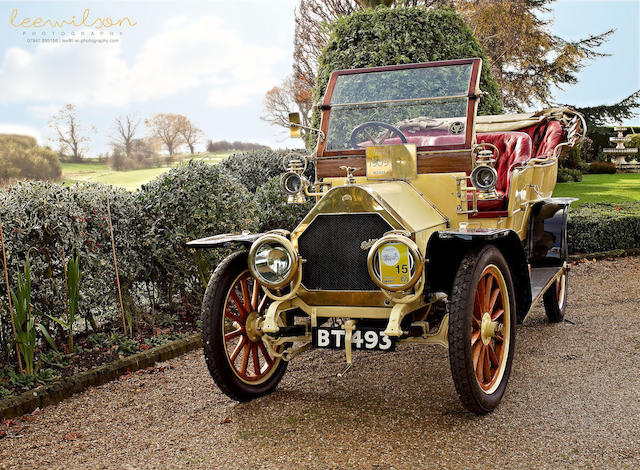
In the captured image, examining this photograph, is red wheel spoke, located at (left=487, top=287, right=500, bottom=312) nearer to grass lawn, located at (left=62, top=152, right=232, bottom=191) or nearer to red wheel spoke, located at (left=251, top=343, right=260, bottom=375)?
red wheel spoke, located at (left=251, top=343, right=260, bottom=375)

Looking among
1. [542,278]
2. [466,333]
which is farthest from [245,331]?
[542,278]

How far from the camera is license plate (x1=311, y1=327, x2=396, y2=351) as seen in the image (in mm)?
3645

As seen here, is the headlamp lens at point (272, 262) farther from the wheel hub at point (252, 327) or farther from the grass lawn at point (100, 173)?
the grass lawn at point (100, 173)

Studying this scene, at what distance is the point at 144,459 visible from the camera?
3.41 meters

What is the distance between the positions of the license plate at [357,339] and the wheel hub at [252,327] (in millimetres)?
475

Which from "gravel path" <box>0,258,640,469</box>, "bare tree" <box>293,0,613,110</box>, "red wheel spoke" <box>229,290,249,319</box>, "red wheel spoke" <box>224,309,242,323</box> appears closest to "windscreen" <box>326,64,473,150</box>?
"red wheel spoke" <box>229,290,249,319</box>

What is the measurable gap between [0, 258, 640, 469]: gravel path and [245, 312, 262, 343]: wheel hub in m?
0.44

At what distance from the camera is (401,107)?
15.5ft

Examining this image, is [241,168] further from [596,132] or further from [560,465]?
[596,132]

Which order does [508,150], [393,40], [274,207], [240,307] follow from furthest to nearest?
[393,40] → [274,207] → [508,150] → [240,307]

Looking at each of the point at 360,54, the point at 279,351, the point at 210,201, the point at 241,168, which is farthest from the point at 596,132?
the point at 279,351

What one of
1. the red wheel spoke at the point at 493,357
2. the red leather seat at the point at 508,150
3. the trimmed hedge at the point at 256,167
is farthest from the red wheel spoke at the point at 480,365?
the trimmed hedge at the point at 256,167

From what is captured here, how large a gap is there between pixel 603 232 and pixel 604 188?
953 cm

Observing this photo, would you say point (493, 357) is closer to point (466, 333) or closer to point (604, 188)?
point (466, 333)
